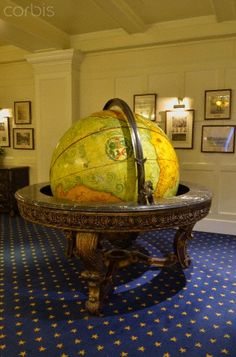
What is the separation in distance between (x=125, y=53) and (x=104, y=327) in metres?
4.70

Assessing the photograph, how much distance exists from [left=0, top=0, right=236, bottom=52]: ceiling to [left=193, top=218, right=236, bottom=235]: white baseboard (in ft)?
9.84

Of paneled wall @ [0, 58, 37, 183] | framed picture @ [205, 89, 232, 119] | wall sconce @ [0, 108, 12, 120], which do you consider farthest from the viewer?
wall sconce @ [0, 108, 12, 120]

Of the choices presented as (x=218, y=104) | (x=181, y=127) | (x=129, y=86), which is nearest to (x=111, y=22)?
(x=129, y=86)

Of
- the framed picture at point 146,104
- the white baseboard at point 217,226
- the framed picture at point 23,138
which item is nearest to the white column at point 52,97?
the framed picture at point 23,138

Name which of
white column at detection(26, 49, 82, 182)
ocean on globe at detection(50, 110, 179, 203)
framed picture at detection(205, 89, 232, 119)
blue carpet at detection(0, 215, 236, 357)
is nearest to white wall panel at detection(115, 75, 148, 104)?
white column at detection(26, 49, 82, 182)

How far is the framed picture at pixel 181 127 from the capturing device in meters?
5.12

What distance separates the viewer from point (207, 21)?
4.72 metres

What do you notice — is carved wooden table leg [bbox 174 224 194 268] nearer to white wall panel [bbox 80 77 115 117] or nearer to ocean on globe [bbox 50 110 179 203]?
ocean on globe [bbox 50 110 179 203]

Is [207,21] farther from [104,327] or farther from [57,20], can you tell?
[104,327]

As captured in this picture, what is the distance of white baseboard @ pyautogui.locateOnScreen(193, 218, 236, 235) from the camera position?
16.3 ft

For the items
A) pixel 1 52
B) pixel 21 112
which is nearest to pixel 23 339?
pixel 21 112

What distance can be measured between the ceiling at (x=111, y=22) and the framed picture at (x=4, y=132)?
5.99ft

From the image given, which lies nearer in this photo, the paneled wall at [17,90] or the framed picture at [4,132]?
the paneled wall at [17,90]

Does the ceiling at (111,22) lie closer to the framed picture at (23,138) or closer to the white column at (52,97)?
the white column at (52,97)
